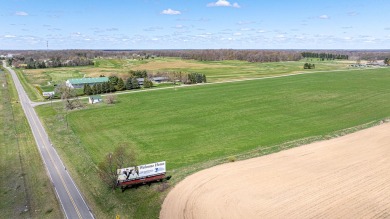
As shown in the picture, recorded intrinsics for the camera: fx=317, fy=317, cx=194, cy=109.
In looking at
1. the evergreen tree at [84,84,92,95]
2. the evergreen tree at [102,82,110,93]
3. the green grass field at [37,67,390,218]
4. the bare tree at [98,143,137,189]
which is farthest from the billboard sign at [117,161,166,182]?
the evergreen tree at [102,82,110,93]

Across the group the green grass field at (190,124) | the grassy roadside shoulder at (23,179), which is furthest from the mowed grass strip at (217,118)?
the grassy roadside shoulder at (23,179)

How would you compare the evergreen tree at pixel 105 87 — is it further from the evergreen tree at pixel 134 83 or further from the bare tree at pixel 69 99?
the bare tree at pixel 69 99

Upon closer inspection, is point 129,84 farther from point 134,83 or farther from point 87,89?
point 87,89

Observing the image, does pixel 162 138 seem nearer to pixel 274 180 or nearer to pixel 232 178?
pixel 232 178

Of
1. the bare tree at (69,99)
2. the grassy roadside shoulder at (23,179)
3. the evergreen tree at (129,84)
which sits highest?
the evergreen tree at (129,84)

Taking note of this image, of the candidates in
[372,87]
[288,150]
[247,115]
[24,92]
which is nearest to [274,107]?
[247,115]

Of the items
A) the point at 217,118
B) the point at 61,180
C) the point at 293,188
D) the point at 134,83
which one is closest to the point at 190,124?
the point at 217,118
